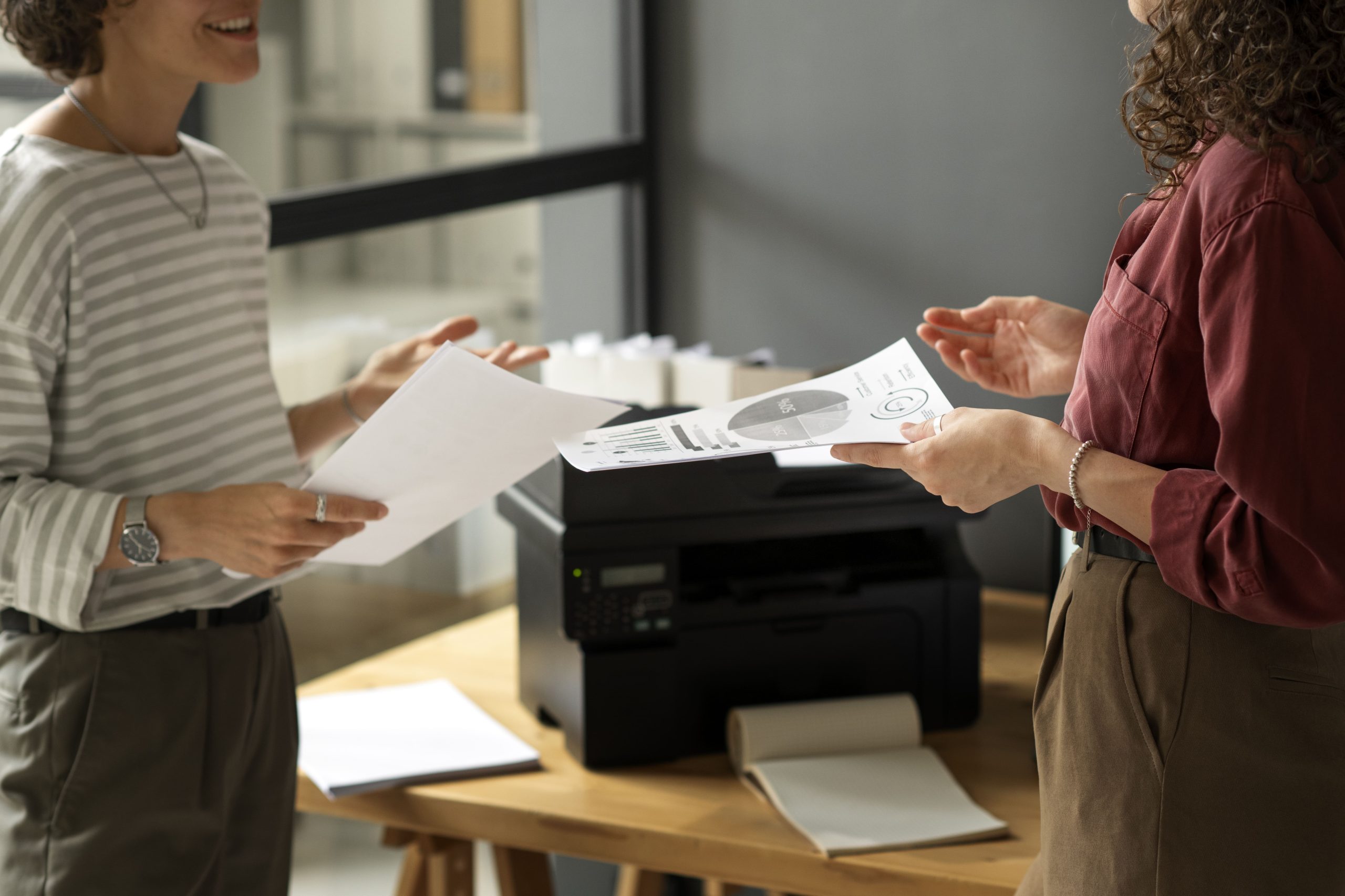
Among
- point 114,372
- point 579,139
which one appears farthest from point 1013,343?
point 579,139

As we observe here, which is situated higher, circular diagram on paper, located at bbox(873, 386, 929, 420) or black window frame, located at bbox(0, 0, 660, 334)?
black window frame, located at bbox(0, 0, 660, 334)

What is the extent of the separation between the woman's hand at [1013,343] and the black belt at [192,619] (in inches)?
28.7

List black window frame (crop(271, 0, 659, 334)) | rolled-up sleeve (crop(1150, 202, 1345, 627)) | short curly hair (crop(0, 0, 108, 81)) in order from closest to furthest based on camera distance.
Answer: rolled-up sleeve (crop(1150, 202, 1345, 627)), short curly hair (crop(0, 0, 108, 81)), black window frame (crop(271, 0, 659, 334))

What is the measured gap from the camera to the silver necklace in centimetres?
127

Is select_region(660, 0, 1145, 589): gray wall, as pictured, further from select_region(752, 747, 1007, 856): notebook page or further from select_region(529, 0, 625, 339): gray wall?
select_region(752, 747, 1007, 856): notebook page

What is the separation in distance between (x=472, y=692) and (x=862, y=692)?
0.55 metres

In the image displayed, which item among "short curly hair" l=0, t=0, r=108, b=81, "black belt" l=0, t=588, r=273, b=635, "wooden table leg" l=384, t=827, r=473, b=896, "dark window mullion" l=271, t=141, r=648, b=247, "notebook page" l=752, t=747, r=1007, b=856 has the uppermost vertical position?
"short curly hair" l=0, t=0, r=108, b=81

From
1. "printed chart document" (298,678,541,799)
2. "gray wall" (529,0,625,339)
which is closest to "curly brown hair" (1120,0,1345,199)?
"printed chart document" (298,678,541,799)

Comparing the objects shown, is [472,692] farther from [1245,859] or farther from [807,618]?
[1245,859]

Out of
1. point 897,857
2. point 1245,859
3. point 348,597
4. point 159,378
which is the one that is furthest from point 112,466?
point 348,597

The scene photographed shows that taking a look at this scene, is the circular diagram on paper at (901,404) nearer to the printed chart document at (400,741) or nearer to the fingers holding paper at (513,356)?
the fingers holding paper at (513,356)

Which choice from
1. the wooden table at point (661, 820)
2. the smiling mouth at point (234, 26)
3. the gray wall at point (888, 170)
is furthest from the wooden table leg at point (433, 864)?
the gray wall at point (888, 170)

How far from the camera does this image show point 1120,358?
1009 millimetres

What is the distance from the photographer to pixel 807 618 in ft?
5.64
